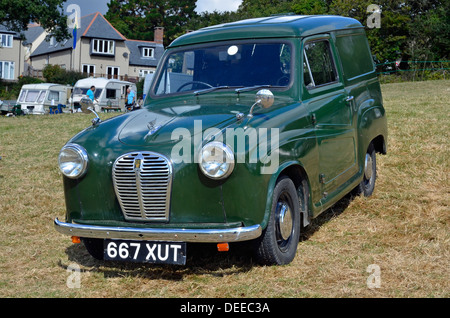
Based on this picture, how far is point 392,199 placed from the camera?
6863mm

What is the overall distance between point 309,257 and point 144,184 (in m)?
1.67

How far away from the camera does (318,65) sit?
5.77 meters

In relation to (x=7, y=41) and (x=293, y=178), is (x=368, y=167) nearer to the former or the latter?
(x=293, y=178)

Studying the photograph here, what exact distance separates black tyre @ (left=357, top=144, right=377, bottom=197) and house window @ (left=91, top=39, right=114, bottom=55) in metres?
54.5

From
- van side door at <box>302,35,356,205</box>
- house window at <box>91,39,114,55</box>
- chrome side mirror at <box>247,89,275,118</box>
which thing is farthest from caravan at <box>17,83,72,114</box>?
house window at <box>91,39,114,55</box>

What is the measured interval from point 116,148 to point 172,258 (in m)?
0.97

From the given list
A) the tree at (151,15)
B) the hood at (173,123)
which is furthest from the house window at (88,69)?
the hood at (173,123)

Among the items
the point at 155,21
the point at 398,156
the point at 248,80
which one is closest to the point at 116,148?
the point at 248,80

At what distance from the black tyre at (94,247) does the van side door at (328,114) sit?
2025 millimetres

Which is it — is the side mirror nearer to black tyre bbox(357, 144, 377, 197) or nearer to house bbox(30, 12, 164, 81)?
black tyre bbox(357, 144, 377, 197)

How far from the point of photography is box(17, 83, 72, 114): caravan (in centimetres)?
3083

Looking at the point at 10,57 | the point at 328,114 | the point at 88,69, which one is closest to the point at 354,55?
the point at 328,114

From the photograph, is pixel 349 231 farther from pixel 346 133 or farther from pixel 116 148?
pixel 116 148

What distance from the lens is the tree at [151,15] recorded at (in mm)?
81312
